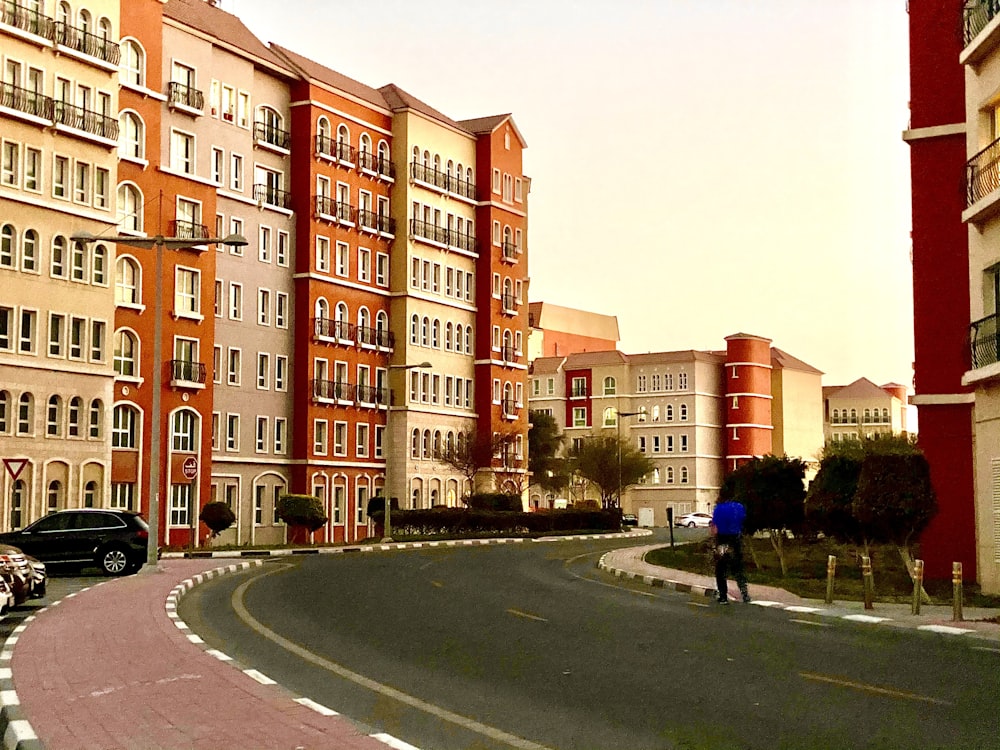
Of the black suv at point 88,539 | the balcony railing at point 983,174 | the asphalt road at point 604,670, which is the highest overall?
the balcony railing at point 983,174

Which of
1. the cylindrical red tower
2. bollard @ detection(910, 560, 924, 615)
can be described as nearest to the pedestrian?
bollard @ detection(910, 560, 924, 615)

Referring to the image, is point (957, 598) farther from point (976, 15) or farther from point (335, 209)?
point (335, 209)

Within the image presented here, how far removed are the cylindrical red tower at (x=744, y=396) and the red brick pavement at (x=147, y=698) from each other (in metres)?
113

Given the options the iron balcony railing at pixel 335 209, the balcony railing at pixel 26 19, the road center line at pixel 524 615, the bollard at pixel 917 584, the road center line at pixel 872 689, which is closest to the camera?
the road center line at pixel 872 689

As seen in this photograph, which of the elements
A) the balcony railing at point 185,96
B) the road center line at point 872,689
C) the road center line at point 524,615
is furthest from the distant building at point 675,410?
the road center line at point 872,689

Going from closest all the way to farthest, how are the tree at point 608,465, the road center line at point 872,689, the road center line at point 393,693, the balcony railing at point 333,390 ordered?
1. the road center line at point 393,693
2. the road center line at point 872,689
3. the balcony railing at point 333,390
4. the tree at point 608,465

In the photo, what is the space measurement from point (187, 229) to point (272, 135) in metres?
11.0

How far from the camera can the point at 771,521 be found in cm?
3494

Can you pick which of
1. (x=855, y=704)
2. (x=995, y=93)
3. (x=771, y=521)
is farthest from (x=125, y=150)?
(x=855, y=704)

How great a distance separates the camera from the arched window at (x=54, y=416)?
52.8 m

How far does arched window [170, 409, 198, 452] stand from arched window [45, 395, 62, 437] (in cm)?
776

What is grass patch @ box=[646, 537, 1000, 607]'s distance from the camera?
2636 cm

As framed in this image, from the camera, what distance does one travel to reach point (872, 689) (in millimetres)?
12125

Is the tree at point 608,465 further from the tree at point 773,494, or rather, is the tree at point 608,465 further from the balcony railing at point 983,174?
the balcony railing at point 983,174
